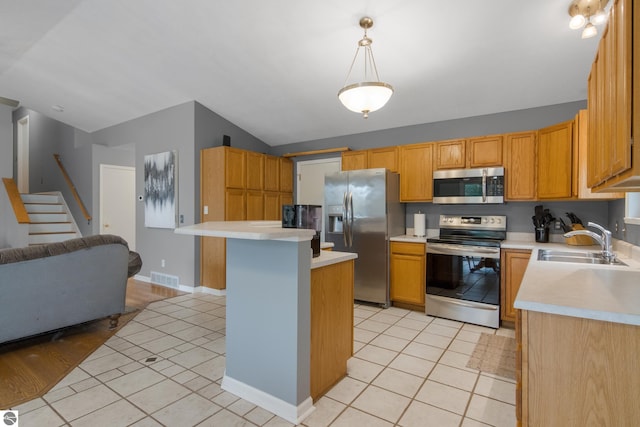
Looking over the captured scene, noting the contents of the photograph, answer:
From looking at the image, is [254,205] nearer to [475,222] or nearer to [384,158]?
[384,158]

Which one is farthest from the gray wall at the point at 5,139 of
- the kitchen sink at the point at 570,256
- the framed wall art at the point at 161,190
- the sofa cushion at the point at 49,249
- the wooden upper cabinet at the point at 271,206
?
the kitchen sink at the point at 570,256

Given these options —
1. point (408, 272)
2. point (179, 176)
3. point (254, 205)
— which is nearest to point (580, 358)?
point (408, 272)

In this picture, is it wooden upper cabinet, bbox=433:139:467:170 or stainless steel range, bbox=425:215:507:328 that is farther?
wooden upper cabinet, bbox=433:139:467:170

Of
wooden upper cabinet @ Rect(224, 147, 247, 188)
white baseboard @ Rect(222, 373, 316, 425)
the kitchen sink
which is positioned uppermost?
wooden upper cabinet @ Rect(224, 147, 247, 188)

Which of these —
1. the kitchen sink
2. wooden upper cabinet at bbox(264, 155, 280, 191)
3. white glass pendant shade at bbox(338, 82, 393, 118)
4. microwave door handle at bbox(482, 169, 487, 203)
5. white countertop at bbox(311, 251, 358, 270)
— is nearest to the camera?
white countertop at bbox(311, 251, 358, 270)

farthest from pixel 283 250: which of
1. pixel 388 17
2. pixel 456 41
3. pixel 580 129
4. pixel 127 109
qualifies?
pixel 127 109

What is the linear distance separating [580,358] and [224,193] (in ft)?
13.8

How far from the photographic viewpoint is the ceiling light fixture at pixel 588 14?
230 cm

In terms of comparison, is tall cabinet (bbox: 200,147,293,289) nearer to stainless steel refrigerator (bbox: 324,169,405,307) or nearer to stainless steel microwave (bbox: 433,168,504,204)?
stainless steel refrigerator (bbox: 324,169,405,307)

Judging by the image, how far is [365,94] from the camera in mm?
2463

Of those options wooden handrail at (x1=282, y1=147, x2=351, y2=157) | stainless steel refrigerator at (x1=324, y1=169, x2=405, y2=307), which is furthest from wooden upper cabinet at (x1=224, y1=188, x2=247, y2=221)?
stainless steel refrigerator at (x1=324, y1=169, x2=405, y2=307)

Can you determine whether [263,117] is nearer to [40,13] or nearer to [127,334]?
[40,13]

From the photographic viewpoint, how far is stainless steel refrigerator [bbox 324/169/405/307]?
13.4ft

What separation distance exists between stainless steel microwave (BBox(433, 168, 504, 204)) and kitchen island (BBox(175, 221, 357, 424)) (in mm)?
2261
